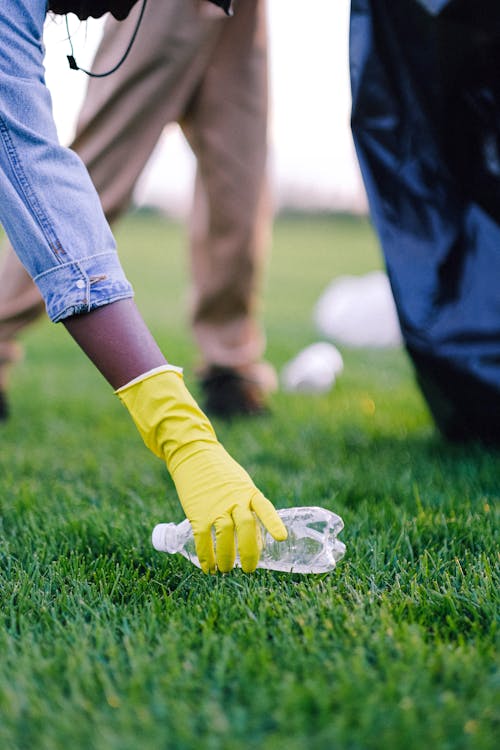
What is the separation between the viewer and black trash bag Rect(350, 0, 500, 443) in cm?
182

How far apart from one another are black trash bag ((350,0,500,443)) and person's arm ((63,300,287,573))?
2.94 feet

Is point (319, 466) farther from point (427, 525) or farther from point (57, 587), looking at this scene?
point (57, 587)

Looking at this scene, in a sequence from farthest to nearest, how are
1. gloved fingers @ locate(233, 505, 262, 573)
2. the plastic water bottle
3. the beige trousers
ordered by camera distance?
the beige trousers
the plastic water bottle
gloved fingers @ locate(233, 505, 262, 573)

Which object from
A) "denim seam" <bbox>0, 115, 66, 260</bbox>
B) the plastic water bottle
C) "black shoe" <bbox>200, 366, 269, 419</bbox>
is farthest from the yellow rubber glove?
"black shoe" <bbox>200, 366, 269, 419</bbox>

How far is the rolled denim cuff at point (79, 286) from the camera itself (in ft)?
3.80

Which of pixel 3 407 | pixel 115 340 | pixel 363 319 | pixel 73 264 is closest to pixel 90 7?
pixel 73 264

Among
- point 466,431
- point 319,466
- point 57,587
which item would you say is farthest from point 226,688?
point 466,431

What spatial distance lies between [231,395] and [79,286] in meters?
1.44

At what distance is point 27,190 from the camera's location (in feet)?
3.86

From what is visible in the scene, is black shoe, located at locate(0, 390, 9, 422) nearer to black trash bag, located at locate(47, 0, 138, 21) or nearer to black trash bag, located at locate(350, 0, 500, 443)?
black trash bag, located at locate(350, 0, 500, 443)

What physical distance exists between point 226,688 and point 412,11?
156 centimetres

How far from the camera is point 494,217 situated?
1.88m

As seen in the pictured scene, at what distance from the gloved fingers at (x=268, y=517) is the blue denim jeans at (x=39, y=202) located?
378 millimetres

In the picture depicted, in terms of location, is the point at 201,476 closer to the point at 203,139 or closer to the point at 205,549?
the point at 205,549
